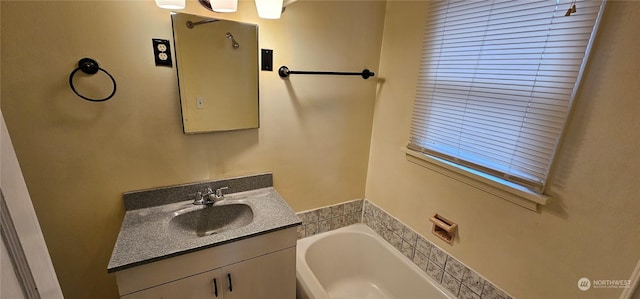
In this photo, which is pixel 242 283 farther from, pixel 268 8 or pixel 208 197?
pixel 268 8

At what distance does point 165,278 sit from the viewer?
3.45ft

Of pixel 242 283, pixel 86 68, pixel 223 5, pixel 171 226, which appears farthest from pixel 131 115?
pixel 242 283

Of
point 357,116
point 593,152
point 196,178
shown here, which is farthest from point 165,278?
point 593,152

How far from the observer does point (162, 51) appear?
1.20 meters

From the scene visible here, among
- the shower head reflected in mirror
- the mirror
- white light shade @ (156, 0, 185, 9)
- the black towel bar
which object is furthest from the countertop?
white light shade @ (156, 0, 185, 9)

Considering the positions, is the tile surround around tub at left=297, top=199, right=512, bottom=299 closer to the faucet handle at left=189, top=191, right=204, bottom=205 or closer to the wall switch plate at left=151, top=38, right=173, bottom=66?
the faucet handle at left=189, top=191, right=204, bottom=205

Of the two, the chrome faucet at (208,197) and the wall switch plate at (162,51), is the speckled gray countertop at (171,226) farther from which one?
the wall switch plate at (162,51)

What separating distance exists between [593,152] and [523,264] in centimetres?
55

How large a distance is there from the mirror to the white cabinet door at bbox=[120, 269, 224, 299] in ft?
2.22

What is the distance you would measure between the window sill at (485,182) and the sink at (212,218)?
40.0 inches

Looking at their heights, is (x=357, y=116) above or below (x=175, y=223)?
above

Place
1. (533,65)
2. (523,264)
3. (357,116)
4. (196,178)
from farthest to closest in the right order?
(357,116) < (196,178) < (523,264) < (533,65)

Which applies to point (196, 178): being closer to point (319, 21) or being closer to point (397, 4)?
point (319, 21)

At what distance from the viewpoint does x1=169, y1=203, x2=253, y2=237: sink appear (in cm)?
134
